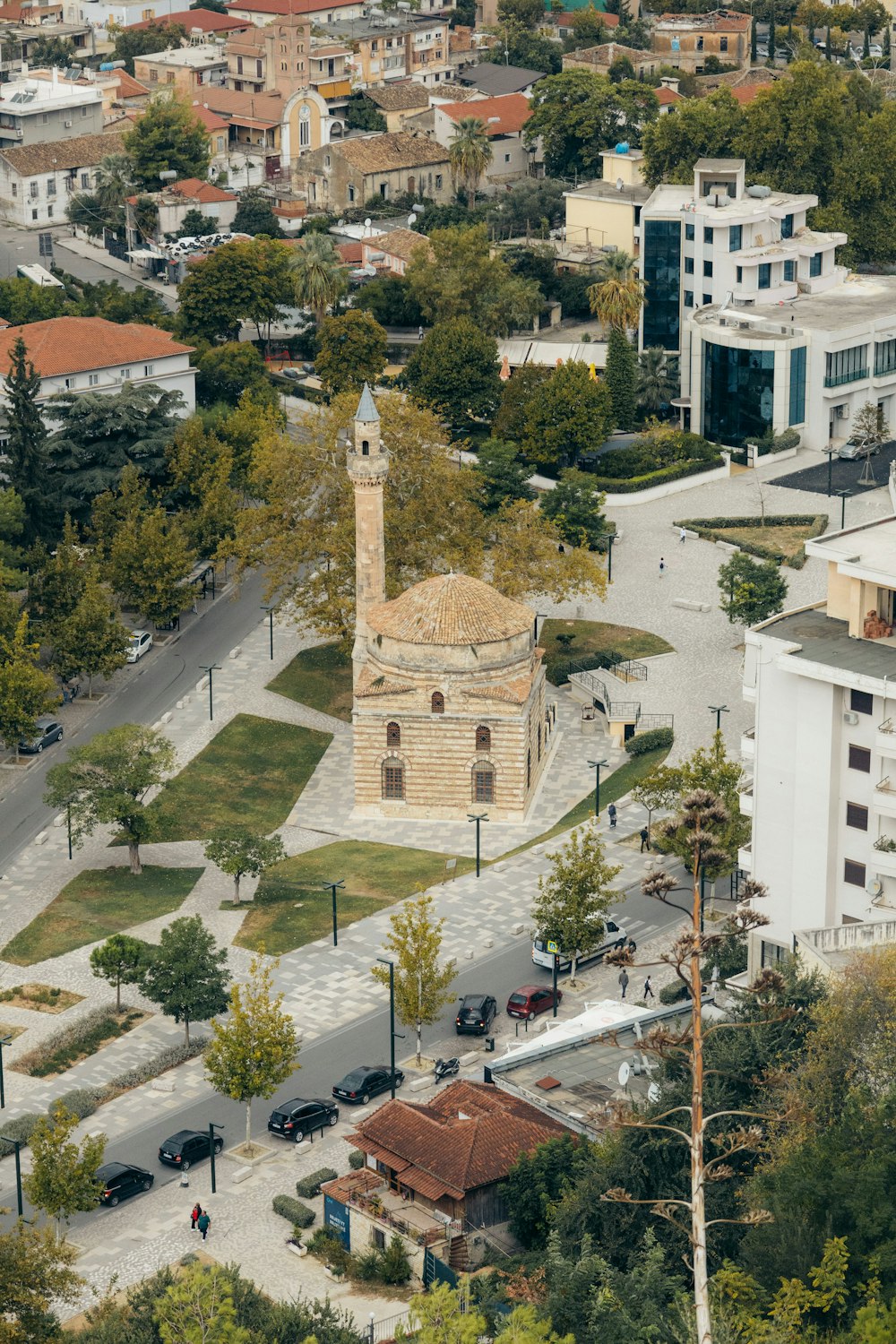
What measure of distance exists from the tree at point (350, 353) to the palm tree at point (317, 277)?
8933 mm

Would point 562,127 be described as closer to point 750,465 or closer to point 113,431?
point 750,465

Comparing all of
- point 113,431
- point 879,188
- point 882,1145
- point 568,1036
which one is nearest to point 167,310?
point 113,431

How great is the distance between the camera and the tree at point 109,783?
359ft

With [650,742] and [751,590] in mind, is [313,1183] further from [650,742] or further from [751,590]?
[751,590]

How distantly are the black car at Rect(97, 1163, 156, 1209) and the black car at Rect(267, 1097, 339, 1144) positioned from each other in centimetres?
481

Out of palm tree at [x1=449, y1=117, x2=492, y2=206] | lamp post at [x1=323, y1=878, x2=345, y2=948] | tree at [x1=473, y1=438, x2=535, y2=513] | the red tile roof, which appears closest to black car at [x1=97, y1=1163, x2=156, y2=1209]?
the red tile roof

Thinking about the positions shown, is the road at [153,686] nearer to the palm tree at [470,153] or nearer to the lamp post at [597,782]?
the lamp post at [597,782]

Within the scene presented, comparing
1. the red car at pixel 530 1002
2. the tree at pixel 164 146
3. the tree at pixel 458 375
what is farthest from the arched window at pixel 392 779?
the tree at pixel 164 146

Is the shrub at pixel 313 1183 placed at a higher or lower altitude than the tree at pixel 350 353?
lower

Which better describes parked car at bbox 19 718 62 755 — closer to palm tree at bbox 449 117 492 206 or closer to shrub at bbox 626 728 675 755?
shrub at bbox 626 728 675 755

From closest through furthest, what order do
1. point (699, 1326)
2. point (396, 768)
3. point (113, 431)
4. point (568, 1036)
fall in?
point (699, 1326)
point (568, 1036)
point (396, 768)
point (113, 431)

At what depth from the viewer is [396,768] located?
116188mm

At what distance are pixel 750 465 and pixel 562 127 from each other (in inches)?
2072

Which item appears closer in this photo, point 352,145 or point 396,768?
point 396,768
